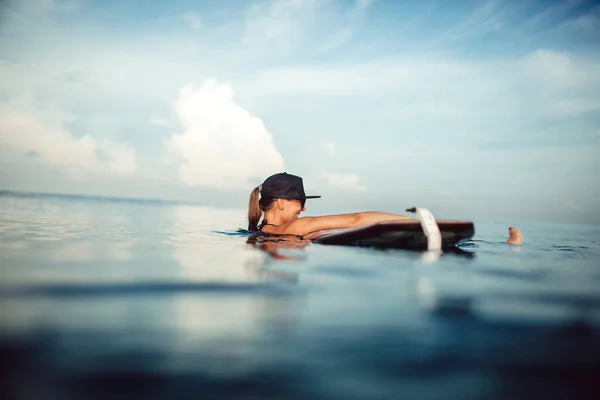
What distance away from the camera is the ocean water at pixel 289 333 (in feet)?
5.10

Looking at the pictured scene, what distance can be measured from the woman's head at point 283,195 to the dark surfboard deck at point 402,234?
133cm

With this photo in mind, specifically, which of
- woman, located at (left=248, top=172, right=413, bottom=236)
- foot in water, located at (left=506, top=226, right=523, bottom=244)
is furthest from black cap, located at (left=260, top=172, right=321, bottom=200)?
foot in water, located at (left=506, top=226, right=523, bottom=244)

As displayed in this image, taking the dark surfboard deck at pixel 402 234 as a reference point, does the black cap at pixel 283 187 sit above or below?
above

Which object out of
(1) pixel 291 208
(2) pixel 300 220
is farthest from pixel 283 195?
(2) pixel 300 220

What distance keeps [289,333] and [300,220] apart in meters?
5.81

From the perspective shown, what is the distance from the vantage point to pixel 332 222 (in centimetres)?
782

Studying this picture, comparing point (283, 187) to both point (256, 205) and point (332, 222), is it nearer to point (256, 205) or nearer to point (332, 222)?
point (256, 205)

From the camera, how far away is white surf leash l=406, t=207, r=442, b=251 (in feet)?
19.8

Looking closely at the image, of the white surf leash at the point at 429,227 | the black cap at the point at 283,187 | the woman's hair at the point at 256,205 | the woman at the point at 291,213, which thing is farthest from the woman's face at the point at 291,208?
the white surf leash at the point at 429,227

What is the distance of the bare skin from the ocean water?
10.7 ft

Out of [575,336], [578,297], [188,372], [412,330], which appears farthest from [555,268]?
[188,372]

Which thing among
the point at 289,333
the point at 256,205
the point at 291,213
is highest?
the point at 256,205

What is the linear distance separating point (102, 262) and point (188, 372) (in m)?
3.38

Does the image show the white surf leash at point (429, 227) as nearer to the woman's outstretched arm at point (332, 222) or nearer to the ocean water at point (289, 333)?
the woman's outstretched arm at point (332, 222)
